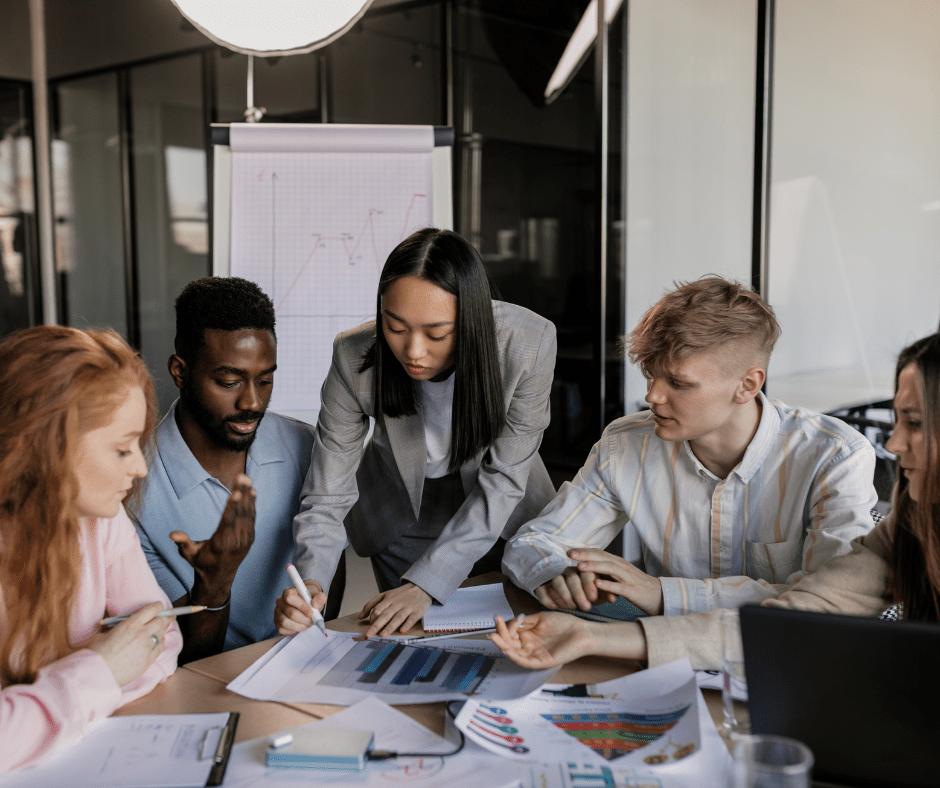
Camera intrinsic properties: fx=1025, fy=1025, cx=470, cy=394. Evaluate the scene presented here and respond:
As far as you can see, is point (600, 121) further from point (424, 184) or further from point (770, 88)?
point (424, 184)

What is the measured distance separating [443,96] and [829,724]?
14.0 feet

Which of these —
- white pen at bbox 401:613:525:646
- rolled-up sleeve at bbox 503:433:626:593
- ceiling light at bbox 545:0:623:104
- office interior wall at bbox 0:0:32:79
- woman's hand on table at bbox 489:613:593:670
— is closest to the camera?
woman's hand on table at bbox 489:613:593:670

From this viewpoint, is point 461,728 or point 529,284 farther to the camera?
point 529,284

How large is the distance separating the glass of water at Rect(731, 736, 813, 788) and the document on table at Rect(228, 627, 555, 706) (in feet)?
1.65

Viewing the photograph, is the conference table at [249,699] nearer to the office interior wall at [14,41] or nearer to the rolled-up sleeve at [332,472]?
the rolled-up sleeve at [332,472]

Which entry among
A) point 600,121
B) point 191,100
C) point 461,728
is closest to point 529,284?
point 600,121

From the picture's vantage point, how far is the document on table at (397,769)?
1.16 m

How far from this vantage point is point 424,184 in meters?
3.00

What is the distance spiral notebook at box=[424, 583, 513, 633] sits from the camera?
1.73m

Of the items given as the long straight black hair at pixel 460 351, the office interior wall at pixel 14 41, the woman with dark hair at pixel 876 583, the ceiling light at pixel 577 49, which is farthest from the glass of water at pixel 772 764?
the office interior wall at pixel 14 41

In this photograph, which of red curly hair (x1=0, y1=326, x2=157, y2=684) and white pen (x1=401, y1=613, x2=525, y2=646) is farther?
white pen (x1=401, y1=613, x2=525, y2=646)

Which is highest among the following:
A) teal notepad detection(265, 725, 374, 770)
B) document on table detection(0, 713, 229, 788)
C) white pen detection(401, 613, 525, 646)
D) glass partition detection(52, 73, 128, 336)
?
glass partition detection(52, 73, 128, 336)

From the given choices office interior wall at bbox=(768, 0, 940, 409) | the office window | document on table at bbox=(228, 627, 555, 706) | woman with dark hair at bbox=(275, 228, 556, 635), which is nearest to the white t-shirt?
woman with dark hair at bbox=(275, 228, 556, 635)

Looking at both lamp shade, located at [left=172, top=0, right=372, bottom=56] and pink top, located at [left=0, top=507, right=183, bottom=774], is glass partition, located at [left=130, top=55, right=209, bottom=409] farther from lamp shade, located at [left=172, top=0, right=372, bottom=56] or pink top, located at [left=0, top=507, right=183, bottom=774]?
pink top, located at [left=0, top=507, right=183, bottom=774]
